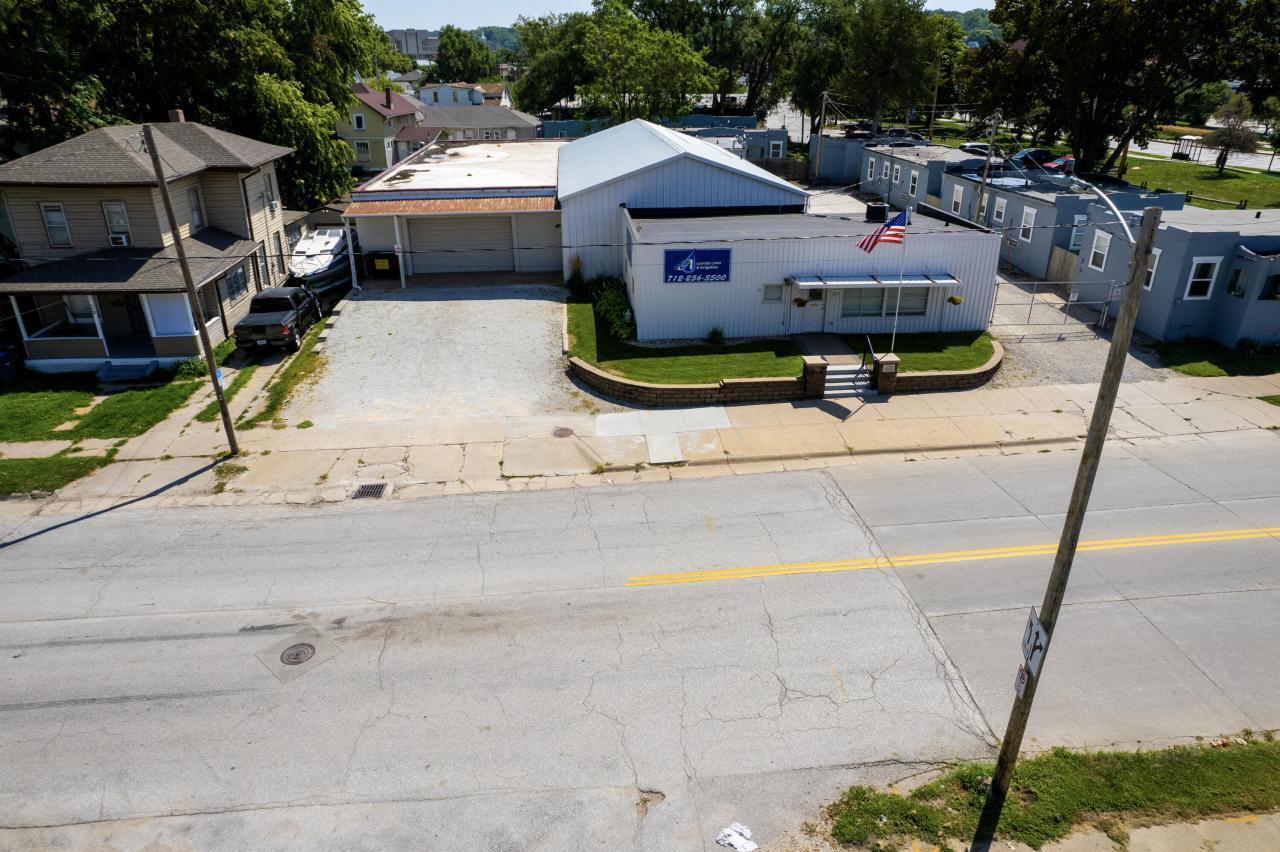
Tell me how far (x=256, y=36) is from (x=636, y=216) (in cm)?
1987

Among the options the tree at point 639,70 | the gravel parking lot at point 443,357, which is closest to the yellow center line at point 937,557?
the gravel parking lot at point 443,357

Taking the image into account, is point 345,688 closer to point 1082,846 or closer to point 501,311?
point 1082,846

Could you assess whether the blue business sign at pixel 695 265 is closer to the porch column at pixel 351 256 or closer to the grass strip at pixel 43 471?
the porch column at pixel 351 256

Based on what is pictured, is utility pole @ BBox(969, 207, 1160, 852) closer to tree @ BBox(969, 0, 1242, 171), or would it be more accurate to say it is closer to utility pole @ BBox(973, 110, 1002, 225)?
utility pole @ BBox(973, 110, 1002, 225)

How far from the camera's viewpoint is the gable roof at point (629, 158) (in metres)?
28.9

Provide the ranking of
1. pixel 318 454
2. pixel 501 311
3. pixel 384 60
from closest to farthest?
pixel 318 454 < pixel 501 311 < pixel 384 60

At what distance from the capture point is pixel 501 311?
27.5 metres

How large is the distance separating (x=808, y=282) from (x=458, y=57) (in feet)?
401

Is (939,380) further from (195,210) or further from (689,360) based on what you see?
(195,210)

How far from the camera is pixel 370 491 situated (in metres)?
17.2

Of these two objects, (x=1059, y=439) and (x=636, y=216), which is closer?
(x=1059, y=439)

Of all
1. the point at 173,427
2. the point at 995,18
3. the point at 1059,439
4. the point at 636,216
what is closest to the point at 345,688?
the point at 173,427

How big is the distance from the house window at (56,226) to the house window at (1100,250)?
33.1 m

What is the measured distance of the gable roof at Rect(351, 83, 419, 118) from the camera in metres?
66.3
